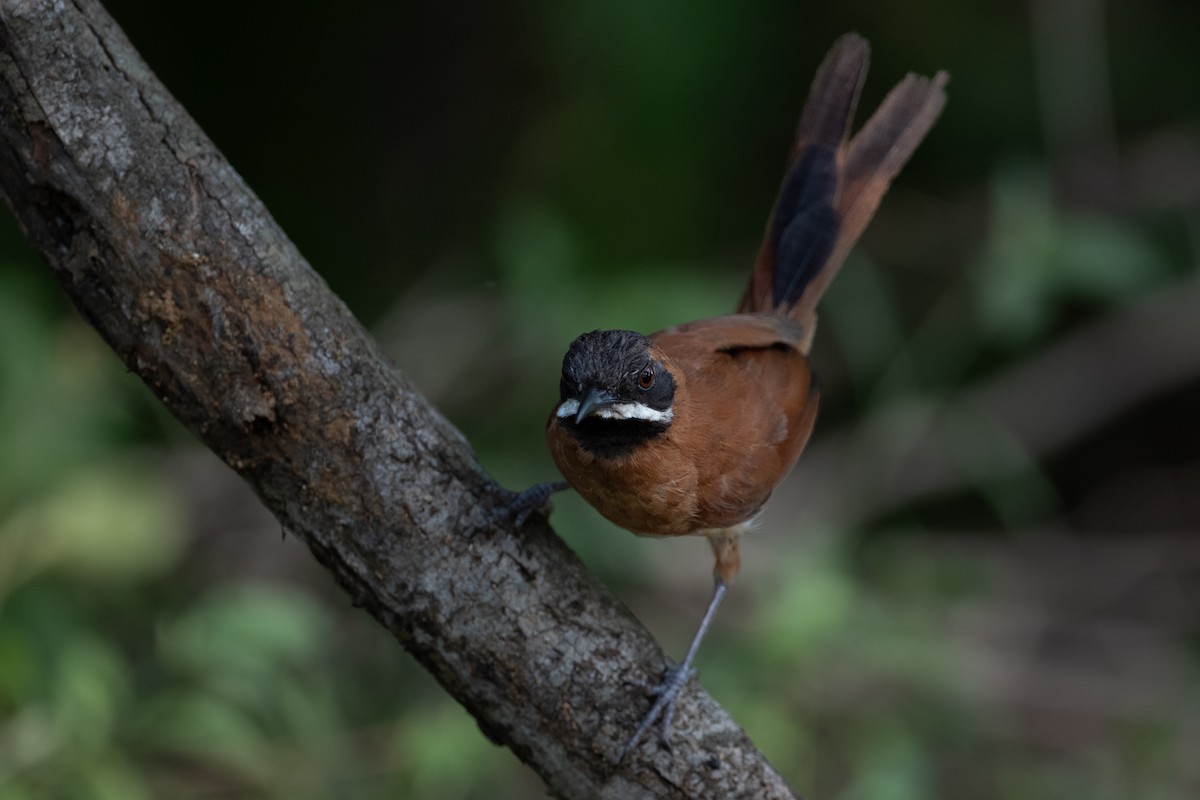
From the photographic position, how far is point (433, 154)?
701 cm

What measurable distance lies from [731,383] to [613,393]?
0.59 m

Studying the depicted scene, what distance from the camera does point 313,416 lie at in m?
2.54

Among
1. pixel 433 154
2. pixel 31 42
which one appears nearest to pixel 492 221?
pixel 433 154

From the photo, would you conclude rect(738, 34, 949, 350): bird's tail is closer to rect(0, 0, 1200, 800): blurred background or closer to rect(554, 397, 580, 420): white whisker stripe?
rect(0, 0, 1200, 800): blurred background

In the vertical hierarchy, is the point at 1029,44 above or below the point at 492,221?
above

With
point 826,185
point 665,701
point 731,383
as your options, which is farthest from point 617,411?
point 826,185

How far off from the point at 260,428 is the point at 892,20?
5.03m

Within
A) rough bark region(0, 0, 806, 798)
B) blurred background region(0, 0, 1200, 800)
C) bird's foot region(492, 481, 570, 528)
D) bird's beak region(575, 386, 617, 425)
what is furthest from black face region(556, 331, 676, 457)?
blurred background region(0, 0, 1200, 800)

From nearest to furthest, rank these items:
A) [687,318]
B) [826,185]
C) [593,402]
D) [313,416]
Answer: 1. [313,416]
2. [593,402]
3. [826,185]
4. [687,318]

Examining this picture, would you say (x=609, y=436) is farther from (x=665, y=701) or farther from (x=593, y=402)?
(x=665, y=701)

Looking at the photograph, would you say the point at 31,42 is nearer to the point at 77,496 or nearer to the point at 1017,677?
the point at 77,496

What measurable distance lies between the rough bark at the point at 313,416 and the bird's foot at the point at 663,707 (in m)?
0.03

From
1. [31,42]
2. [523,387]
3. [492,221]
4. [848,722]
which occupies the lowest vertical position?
[31,42]

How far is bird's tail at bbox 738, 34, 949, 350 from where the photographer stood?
155 inches
